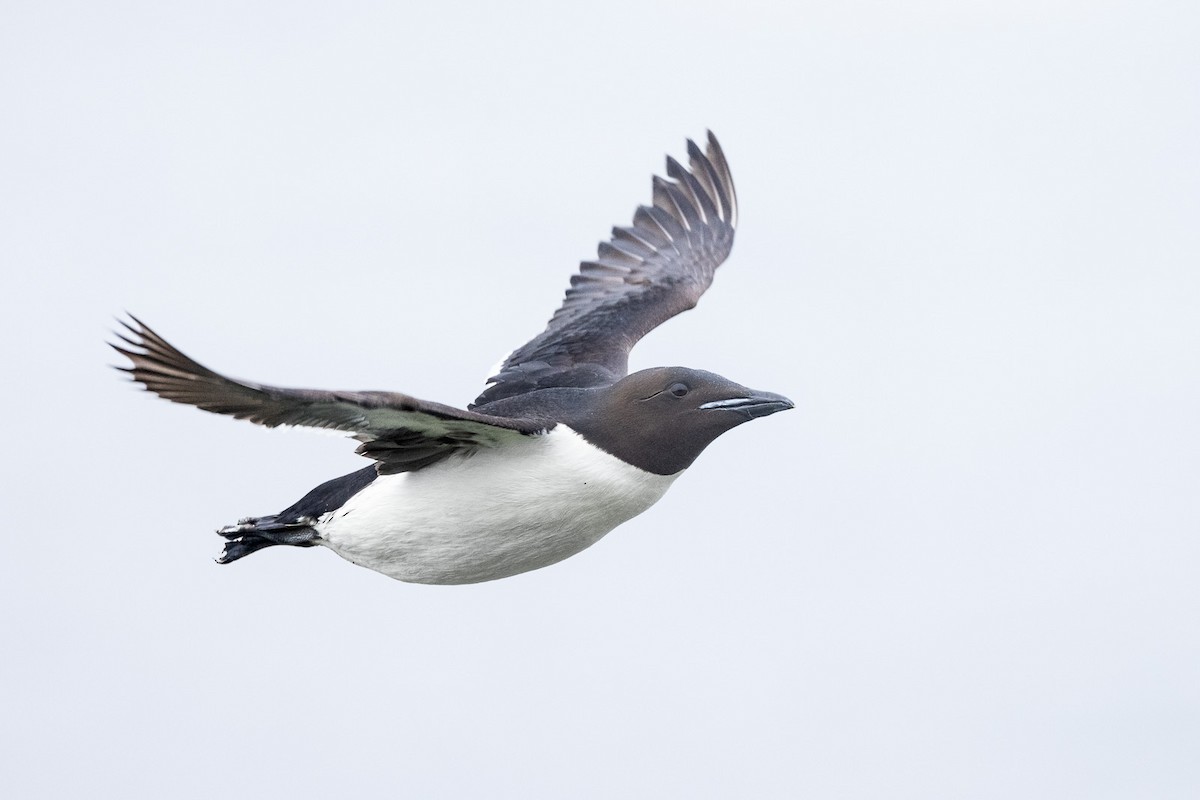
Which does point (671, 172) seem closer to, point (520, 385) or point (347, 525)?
point (520, 385)

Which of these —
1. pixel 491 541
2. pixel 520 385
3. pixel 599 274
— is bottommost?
pixel 491 541

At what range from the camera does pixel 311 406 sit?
9.07 m

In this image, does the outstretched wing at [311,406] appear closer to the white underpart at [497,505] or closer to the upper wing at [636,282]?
the white underpart at [497,505]

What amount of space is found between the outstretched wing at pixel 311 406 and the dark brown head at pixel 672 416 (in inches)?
22.5

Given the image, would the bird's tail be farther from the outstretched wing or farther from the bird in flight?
the outstretched wing

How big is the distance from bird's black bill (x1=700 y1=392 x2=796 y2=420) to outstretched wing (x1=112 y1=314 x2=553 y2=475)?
Answer: 1.12 m

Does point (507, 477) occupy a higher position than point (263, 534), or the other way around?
point (507, 477)

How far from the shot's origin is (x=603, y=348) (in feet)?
42.9

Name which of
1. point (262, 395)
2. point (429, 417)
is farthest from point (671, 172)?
point (262, 395)

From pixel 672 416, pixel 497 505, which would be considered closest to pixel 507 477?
pixel 497 505

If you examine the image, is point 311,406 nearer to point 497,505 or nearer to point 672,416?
point 497,505

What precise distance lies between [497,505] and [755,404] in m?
1.55

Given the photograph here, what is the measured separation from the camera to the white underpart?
10.5 m

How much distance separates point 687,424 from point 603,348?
254 centimetres
